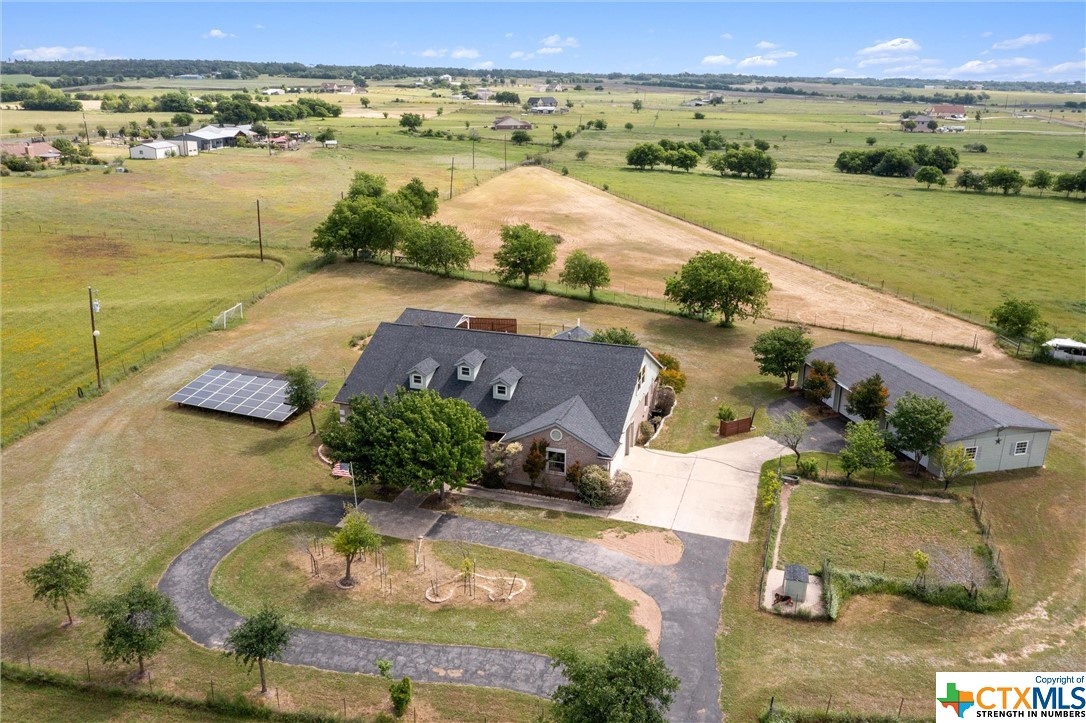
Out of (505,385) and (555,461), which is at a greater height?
(505,385)

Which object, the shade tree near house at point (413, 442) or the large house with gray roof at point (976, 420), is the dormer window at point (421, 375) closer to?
the shade tree near house at point (413, 442)

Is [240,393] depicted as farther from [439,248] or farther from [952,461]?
[952,461]

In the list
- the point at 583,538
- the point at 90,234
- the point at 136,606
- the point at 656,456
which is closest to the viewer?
the point at 136,606

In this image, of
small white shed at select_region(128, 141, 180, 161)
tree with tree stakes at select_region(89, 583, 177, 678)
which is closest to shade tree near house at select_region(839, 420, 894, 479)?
tree with tree stakes at select_region(89, 583, 177, 678)

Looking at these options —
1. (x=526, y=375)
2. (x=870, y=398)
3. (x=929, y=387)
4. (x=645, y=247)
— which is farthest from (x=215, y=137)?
(x=929, y=387)

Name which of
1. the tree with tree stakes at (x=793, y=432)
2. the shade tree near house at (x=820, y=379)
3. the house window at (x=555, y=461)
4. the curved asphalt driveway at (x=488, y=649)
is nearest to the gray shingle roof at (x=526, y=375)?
the house window at (x=555, y=461)

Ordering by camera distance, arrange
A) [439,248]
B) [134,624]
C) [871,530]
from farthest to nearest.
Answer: [439,248], [871,530], [134,624]

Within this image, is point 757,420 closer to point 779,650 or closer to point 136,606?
point 779,650

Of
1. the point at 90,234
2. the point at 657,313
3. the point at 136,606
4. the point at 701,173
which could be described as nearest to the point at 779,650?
the point at 136,606

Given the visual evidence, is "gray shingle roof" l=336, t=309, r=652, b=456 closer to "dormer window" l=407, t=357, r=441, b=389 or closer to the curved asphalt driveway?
"dormer window" l=407, t=357, r=441, b=389
